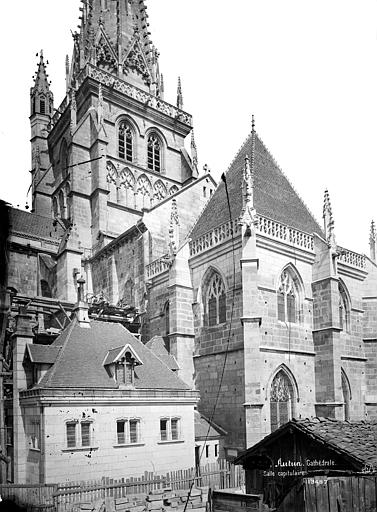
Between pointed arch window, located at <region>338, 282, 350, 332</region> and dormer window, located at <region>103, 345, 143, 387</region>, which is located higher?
pointed arch window, located at <region>338, 282, 350, 332</region>

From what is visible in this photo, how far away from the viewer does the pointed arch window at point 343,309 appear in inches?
943

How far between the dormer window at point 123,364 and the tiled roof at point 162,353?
306 cm

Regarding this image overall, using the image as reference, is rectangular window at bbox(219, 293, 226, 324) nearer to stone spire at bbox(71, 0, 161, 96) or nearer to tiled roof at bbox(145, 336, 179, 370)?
tiled roof at bbox(145, 336, 179, 370)

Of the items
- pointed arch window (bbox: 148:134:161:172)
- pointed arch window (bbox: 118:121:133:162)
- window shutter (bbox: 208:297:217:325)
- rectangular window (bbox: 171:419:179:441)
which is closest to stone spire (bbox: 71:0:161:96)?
pointed arch window (bbox: 148:134:161:172)

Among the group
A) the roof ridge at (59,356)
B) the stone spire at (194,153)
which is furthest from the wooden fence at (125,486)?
the stone spire at (194,153)

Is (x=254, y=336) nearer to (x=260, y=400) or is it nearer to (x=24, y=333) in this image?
(x=260, y=400)

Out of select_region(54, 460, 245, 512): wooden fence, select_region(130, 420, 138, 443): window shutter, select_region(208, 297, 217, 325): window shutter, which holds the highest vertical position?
select_region(208, 297, 217, 325): window shutter

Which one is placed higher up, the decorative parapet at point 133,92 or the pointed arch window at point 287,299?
the decorative parapet at point 133,92

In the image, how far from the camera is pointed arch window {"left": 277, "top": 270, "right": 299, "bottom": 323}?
21.4 meters

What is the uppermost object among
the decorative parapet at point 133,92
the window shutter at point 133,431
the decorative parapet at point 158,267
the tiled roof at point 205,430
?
the decorative parapet at point 133,92

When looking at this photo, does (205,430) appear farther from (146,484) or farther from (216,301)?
(216,301)

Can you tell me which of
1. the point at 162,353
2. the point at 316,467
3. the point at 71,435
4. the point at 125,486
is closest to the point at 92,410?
the point at 71,435

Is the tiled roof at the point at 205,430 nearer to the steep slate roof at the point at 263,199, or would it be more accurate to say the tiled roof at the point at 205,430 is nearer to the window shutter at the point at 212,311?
the window shutter at the point at 212,311

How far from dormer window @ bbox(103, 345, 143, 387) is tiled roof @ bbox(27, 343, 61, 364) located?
188 cm
